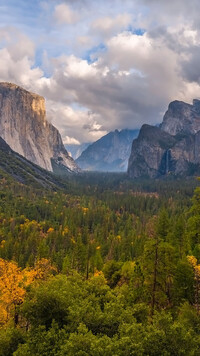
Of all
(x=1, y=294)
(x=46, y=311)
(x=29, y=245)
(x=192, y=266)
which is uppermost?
(x=192, y=266)

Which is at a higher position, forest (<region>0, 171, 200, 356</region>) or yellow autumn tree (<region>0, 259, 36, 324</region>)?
forest (<region>0, 171, 200, 356</region>)

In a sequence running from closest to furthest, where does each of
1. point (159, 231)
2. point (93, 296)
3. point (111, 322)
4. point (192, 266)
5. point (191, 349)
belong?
point (191, 349) < point (111, 322) < point (93, 296) < point (192, 266) < point (159, 231)

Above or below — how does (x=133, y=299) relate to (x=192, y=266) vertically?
below

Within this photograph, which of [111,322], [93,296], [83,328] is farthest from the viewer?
[93,296]

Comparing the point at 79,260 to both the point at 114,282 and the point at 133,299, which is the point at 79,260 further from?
the point at 133,299

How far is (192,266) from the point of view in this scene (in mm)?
34875

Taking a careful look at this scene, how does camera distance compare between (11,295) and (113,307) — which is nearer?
(113,307)

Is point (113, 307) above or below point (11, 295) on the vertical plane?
above

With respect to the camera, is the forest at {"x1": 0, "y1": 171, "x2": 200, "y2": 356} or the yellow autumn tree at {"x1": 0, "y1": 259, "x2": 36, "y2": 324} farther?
the yellow autumn tree at {"x1": 0, "y1": 259, "x2": 36, "y2": 324}

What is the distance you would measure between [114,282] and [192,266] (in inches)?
1056

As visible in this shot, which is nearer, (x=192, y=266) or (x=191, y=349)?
(x=191, y=349)

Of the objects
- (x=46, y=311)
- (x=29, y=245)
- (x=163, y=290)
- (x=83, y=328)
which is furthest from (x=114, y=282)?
(x=29, y=245)

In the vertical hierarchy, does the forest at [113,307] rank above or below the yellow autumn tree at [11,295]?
above

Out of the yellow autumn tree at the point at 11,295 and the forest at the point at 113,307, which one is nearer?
the forest at the point at 113,307
